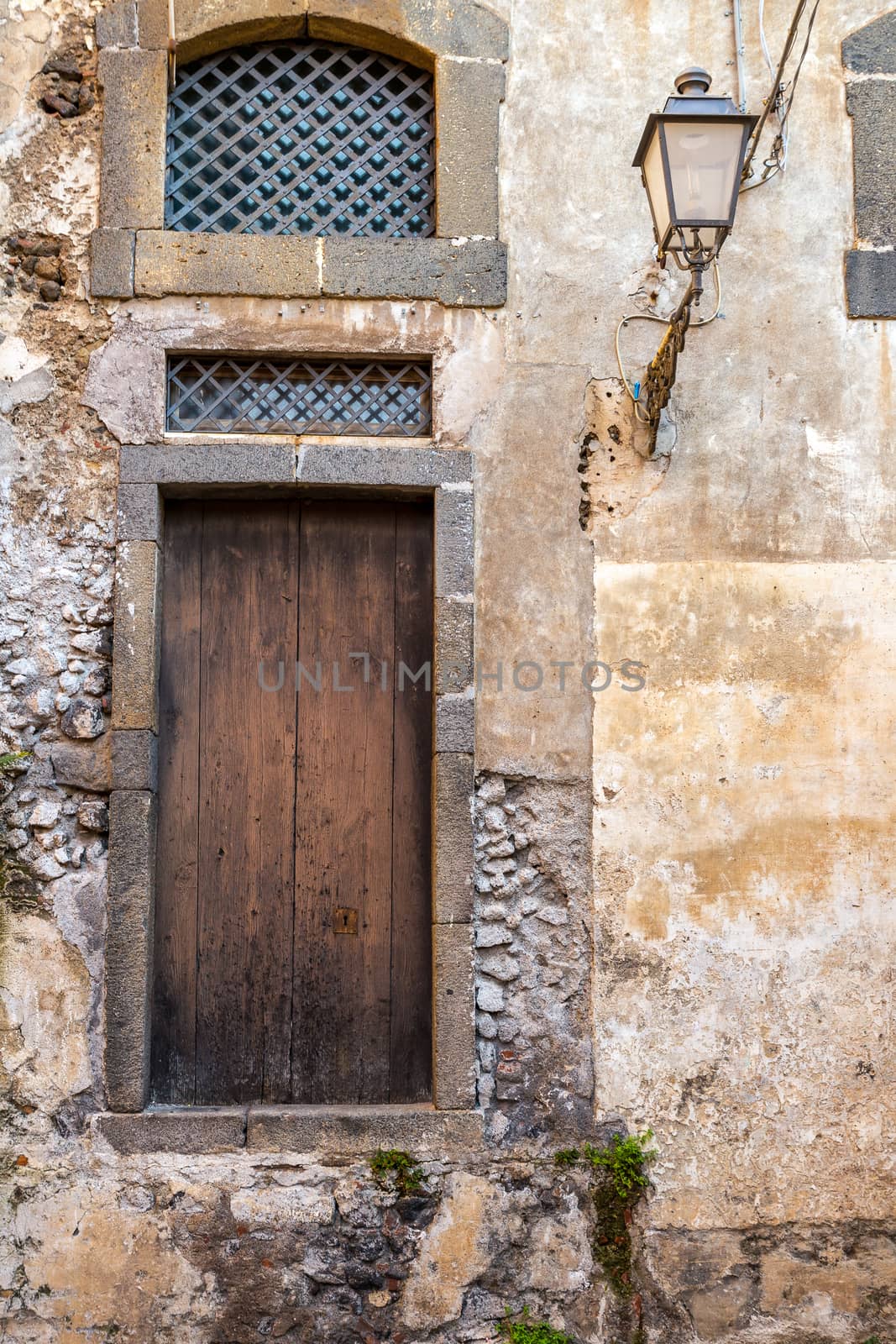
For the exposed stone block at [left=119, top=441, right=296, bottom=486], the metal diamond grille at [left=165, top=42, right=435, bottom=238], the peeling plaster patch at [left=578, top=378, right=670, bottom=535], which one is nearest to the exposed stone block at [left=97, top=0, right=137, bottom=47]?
the metal diamond grille at [left=165, top=42, right=435, bottom=238]

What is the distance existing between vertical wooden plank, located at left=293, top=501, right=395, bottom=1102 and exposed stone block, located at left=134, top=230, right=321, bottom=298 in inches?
29.9

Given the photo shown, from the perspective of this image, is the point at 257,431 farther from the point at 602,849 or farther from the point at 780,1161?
the point at 780,1161

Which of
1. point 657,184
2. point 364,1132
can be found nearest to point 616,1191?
point 364,1132

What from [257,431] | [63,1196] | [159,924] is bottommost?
→ [63,1196]

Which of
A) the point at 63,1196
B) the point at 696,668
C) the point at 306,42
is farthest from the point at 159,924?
the point at 306,42

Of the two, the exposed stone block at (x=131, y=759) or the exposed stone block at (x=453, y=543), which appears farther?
the exposed stone block at (x=453, y=543)

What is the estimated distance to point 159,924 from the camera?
3.92 metres

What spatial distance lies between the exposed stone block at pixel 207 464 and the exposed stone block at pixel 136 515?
5 cm

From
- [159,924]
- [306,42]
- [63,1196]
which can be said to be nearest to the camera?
[63,1196]

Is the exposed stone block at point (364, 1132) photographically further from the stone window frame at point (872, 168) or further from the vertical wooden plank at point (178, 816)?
the stone window frame at point (872, 168)

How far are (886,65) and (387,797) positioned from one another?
3138mm

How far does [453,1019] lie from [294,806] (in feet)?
2.92

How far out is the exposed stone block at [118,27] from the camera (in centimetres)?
404

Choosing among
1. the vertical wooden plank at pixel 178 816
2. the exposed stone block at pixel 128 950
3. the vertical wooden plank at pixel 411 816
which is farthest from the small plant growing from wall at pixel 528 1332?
the exposed stone block at pixel 128 950
